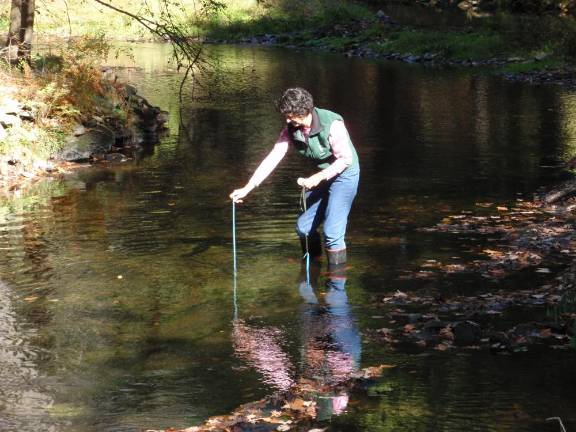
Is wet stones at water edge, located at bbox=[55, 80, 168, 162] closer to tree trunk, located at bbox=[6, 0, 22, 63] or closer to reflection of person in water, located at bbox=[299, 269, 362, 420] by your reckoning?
tree trunk, located at bbox=[6, 0, 22, 63]

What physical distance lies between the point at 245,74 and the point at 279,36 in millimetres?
15799

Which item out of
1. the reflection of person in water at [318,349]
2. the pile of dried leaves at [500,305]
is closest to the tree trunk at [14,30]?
the pile of dried leaves at [500,305]

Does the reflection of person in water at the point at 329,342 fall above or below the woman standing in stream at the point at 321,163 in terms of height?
below

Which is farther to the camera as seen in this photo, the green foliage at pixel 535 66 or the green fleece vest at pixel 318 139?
the green foliage at pixel 535 66

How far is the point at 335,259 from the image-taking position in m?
10.4

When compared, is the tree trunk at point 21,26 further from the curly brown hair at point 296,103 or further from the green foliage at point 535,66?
the green foliage at point 535,66

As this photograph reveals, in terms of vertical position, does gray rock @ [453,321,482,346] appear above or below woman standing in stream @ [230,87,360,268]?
below

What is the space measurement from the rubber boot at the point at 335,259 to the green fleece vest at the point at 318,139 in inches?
37.2

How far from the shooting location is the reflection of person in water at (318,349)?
23.9 feet

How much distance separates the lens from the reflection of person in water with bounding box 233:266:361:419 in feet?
23.9

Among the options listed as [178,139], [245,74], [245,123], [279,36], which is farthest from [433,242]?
[279,36]

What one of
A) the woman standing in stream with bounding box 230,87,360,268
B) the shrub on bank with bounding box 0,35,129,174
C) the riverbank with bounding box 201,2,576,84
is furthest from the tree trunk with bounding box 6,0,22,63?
the riverbank with bounding box 201,2,576,84

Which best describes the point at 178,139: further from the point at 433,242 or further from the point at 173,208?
the point at 433,242

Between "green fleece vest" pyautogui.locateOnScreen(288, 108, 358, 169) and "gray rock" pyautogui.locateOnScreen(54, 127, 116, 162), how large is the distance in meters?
8.74
